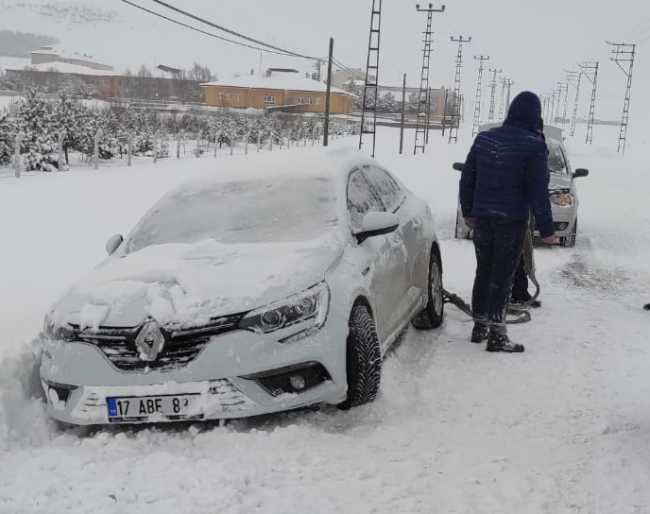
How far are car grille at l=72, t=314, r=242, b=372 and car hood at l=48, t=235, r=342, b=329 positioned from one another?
0.04 m

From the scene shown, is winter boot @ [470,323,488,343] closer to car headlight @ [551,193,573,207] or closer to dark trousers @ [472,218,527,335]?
dark trousers @ [472,218,527,335]

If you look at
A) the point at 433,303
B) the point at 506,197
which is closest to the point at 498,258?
the point at 506,197

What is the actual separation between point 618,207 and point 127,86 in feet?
352

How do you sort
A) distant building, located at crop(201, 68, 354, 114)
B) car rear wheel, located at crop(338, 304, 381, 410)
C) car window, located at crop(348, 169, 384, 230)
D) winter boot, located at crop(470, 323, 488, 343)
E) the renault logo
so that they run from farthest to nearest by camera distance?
distant building, located at crop(201, 68, 354, 114), winter boot, located at crop(470, 323, 488, 343), car window, located at crop(348, 169, 384, 230), car rear wheel, located at crop(338, 304, 381, 410), the renault logo

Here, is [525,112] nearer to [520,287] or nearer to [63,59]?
[520,287]

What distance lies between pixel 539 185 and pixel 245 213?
7.10 feet

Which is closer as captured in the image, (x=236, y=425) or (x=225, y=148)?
(x=236, y=425)

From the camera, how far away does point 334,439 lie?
3.76 metres

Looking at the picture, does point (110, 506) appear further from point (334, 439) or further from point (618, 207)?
point (618, 207)

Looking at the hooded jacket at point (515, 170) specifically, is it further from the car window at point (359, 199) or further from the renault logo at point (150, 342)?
the renault logo at point (150, 342)

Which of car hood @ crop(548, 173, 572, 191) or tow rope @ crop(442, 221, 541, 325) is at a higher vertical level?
car hood @ crop(548, 173, 572, 191)

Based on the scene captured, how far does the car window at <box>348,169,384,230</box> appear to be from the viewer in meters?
4.96

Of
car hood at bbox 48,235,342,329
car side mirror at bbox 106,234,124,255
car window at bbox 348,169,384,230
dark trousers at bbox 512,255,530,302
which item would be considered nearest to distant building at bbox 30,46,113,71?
dark trousers at bbox 512,255,530,302

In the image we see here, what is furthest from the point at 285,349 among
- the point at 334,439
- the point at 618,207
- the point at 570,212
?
the point at 618,207
